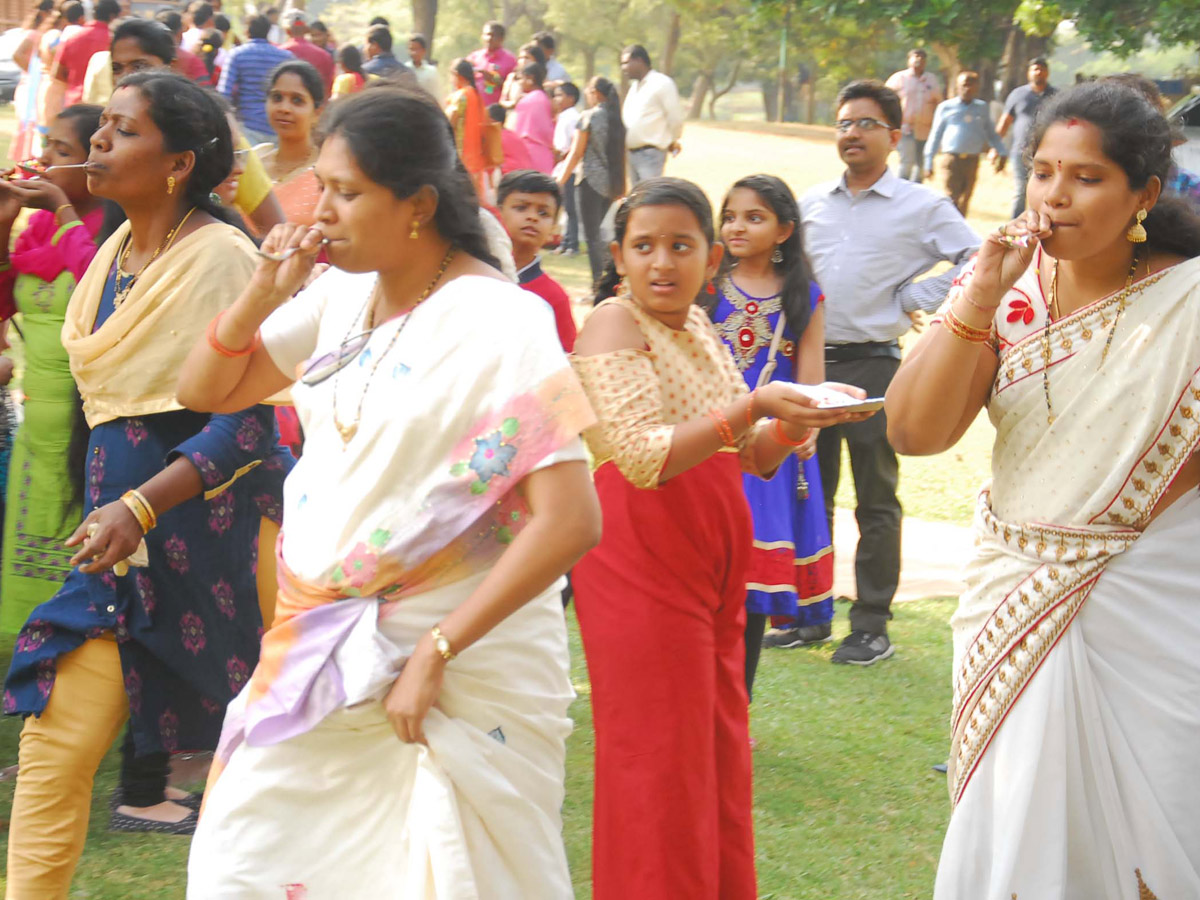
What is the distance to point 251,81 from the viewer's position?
10.1 m

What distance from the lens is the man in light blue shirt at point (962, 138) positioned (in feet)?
56.8

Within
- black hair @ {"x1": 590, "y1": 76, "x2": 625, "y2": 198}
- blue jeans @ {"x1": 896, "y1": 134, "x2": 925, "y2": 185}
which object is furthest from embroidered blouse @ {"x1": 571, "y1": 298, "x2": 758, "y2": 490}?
blue jeans @ {"x1": 896, "y1": 134, "x2": 925, "y2": 185}

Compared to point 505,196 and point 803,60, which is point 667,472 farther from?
point 803,60

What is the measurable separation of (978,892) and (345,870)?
131 cm

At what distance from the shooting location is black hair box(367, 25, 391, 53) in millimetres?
14320

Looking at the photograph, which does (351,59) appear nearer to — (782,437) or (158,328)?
(158,328)

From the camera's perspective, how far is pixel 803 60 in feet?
149

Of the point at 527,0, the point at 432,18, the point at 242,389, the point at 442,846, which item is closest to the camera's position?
the point at 442,846

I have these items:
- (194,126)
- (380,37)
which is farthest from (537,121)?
(194,126)

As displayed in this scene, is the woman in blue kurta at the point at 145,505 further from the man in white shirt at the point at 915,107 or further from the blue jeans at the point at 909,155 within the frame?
the man in white shirt at the point at 915,107

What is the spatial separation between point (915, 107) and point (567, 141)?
5733 mm

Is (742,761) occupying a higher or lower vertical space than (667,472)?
lower

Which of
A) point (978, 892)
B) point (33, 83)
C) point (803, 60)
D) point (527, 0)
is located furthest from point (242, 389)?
point (527, 0)

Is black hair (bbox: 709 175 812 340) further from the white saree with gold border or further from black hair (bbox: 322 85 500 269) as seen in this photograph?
black hair (bbox: 322 85 500 269)
